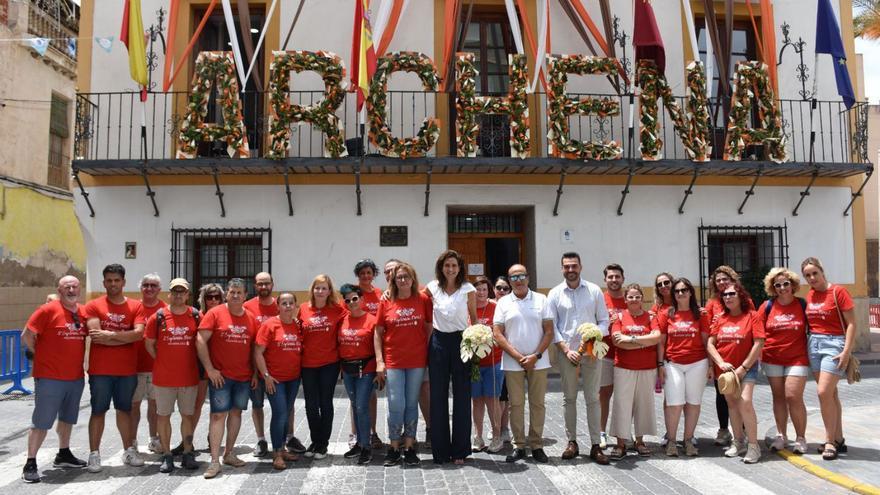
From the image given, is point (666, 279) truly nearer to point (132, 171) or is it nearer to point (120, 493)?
point (120, 493)

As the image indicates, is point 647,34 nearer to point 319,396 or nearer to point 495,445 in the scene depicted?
point 495,445

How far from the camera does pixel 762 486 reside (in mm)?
5492

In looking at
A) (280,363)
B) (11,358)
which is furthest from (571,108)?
(11,358)

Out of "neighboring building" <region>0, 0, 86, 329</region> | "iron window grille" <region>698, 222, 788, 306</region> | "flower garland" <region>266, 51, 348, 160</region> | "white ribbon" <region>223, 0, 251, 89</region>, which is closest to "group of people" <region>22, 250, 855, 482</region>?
"flower garland" <region>266, 51, 348, 160</region>

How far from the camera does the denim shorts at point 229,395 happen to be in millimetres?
6062

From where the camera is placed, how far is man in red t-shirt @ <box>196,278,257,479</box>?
6.04m

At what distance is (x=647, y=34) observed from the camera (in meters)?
11.3

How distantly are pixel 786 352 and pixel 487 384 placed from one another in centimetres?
303

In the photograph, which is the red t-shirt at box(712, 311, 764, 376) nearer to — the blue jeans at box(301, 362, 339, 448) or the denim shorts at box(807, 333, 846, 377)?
the denim shorts at box(807, 333, 846, 377)

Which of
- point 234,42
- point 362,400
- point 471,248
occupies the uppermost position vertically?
point 234,42

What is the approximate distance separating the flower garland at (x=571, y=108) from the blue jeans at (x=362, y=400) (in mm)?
6400

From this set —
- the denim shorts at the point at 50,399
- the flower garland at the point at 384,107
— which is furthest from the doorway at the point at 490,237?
the denim shorts at the point at 50,399

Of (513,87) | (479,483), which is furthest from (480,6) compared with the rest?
(479,483)

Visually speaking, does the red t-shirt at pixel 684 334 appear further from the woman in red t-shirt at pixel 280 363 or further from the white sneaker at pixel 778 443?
the woman in red t-shirt at pixel 280 363
